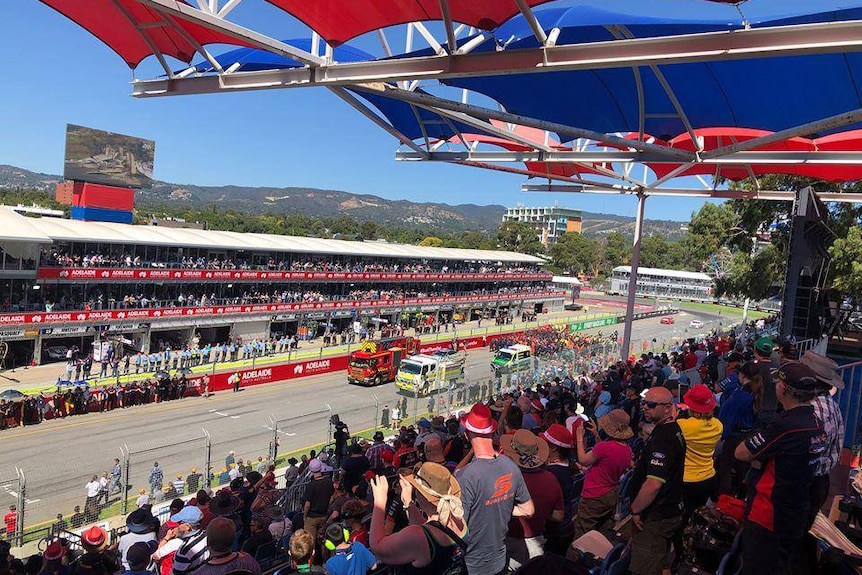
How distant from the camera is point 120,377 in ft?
82.4

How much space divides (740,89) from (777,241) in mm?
20471

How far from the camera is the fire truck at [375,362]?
96.2ft

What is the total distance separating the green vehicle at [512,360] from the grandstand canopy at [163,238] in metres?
16.8

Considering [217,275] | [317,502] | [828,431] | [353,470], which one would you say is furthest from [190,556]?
[217,275]

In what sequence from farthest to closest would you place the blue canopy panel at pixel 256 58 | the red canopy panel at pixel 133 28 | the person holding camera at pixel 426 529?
the blue canopy panel at pixel 256 58 < the red canopy panel at pixel 133 28 < the person holding camera at pixel 426 529

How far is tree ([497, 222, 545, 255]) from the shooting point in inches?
4796

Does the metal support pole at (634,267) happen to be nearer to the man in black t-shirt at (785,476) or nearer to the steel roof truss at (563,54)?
the steel roof truss at (563,54)

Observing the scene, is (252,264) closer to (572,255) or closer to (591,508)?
(591,508)

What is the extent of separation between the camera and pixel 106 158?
46.1 metres

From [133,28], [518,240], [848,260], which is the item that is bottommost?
[848,260]

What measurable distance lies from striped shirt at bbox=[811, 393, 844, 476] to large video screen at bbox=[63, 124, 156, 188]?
48518 millimetres

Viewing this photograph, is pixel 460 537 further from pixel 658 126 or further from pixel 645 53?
pixel 658 126

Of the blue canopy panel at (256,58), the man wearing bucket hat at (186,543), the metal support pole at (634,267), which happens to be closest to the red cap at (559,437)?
the man wearing bucket hat at (186,543)

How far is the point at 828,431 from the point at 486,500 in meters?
2.30
